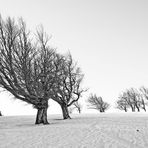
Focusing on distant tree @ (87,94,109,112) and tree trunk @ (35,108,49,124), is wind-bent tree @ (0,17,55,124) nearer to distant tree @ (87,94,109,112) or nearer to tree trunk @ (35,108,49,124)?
tree trunk @ (35,108,49,124)

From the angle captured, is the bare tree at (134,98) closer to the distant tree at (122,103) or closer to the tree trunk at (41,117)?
the distant tree at (122,103)

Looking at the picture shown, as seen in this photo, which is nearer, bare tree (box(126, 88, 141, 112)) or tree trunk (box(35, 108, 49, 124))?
tree trunk (box(35, 108, 49, 124))

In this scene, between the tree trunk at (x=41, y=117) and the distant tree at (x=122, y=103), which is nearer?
the tree trunk at (x=41, y=117)

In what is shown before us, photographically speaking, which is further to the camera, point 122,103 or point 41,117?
point 122,103

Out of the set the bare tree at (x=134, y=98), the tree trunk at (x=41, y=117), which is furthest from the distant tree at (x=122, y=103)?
the tree trunk at (x=41, y=117)

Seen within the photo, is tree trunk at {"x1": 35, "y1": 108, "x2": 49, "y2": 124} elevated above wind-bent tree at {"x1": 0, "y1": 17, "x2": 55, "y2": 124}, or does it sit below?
below

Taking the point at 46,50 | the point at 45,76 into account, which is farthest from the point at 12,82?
the point at 46,50

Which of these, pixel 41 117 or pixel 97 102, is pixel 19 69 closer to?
pixel 41 117

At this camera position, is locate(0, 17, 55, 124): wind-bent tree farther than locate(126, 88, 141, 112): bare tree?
No

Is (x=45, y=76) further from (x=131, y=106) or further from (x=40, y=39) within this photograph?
(x=131, y=106)

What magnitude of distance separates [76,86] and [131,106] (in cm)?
4619

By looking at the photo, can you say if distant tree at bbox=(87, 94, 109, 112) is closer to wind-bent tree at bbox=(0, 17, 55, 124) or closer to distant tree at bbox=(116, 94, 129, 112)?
distant tree at bbox=(116, 94, 129, 112)

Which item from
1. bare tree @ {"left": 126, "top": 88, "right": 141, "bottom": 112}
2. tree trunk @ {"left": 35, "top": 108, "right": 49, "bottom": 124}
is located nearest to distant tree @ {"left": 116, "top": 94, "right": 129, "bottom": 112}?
bare tree @ {"left": 126, "top": 88, "right": 141, "bottom": 112}

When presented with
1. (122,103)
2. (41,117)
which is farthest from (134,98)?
(41,117)
